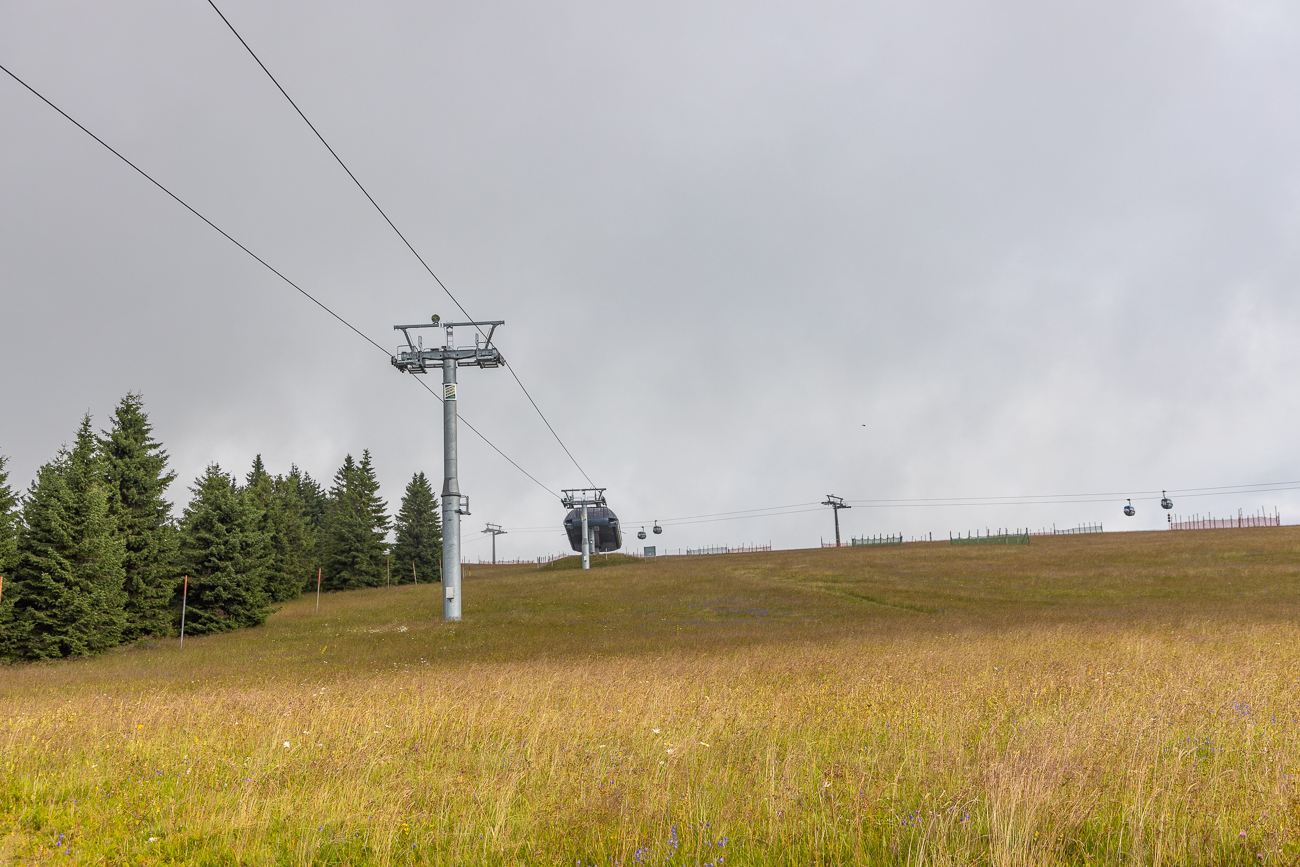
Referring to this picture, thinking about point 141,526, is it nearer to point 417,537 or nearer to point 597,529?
point 417,537

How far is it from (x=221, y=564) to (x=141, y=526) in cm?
439

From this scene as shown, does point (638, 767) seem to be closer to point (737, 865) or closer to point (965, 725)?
point (737, 865)

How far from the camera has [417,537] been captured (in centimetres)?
8450

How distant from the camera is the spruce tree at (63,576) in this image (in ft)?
97.9

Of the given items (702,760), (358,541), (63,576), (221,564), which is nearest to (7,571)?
(63,576)

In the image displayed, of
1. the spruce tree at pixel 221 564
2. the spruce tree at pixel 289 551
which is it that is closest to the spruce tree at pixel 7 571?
the spruce tree at pixel 221 564

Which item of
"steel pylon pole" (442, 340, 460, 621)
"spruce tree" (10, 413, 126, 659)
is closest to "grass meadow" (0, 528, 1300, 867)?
"spruce tree" (10, 413, 126, 659)

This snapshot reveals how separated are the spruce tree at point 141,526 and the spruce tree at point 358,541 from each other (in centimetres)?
3835

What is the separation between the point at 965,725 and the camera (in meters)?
8.39

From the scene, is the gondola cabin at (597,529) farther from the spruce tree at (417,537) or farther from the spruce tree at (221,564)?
the spruce tree at (221,564)

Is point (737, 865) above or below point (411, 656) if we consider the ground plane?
above

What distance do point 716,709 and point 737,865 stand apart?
561 centimetres

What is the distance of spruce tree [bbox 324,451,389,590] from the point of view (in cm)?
7811

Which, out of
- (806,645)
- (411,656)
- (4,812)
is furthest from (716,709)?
(411,656)
